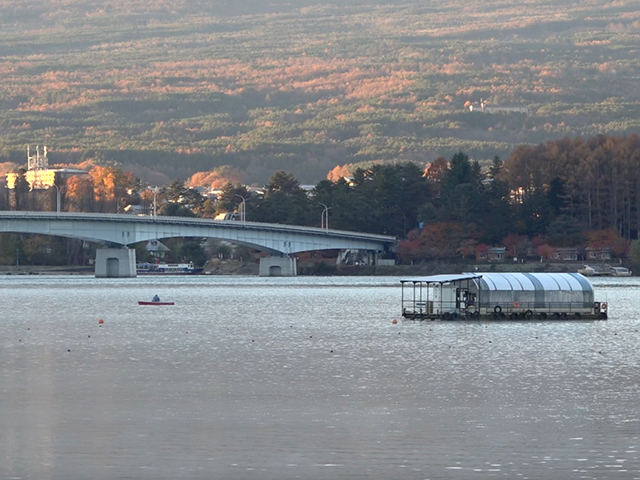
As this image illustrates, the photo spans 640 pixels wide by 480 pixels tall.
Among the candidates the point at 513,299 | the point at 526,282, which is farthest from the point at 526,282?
the point at 513,299

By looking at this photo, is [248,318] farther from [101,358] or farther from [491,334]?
[101,358]

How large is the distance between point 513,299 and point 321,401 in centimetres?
4654

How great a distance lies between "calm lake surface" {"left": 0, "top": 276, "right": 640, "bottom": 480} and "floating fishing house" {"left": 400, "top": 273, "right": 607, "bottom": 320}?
3.51 m

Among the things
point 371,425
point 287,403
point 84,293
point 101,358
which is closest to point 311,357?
point 101,358

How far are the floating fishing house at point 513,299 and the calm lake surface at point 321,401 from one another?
351 centimetres

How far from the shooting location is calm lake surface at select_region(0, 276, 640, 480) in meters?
31.8

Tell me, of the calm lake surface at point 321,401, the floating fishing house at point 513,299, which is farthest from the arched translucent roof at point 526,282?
the calm lake surface at point 321,401

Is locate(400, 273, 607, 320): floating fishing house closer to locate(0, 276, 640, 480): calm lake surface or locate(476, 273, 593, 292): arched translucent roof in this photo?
locate(476, 273, 593, 292): arched translucent roof

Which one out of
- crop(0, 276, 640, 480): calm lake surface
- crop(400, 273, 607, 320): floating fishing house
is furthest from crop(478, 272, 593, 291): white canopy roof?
crop(0, 276, 640, 480): calm lake surface

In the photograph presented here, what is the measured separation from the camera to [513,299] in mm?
88500

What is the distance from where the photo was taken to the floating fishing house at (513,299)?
88.5m

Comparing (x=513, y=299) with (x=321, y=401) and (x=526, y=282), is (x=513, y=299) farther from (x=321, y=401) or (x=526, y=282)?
(x=321, y=401)

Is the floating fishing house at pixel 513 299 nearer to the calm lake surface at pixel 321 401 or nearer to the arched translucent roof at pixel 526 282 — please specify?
Result: the arched translucent roof at pixel 526 282

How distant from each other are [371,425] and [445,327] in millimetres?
44061
